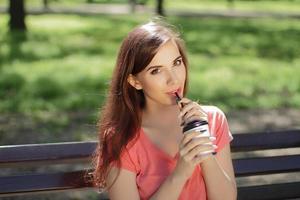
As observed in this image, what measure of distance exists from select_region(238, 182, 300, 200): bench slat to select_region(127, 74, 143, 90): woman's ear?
1.02 metres

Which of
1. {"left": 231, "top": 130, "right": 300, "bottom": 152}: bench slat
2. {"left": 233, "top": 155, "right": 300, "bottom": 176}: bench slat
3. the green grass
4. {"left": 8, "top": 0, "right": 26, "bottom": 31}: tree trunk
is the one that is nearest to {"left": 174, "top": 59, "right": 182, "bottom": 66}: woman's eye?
{"left": 231, "top": 130, "right": 300, "bottom": 152}: bench slat

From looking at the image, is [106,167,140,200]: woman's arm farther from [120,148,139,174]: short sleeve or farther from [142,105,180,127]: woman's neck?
[142,105,180,127]: woman's neck

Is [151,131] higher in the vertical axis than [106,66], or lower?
higher

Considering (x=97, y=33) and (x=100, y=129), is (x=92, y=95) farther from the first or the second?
(x=97, y=33)

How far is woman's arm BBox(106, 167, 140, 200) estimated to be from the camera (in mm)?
2109

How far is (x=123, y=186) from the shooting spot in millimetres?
2115

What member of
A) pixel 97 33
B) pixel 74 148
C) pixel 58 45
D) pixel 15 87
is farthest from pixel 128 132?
pixel 97 33

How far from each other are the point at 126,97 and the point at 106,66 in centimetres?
662

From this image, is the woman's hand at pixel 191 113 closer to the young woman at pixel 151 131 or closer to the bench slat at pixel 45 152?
the young woman at pixel 151 131

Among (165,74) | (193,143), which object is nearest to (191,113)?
(193,143)

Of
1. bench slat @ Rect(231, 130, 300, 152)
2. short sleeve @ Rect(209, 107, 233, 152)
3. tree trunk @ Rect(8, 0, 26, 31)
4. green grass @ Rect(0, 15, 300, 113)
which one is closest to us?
short sleeve @ Rect(209, 107, 233, 152)

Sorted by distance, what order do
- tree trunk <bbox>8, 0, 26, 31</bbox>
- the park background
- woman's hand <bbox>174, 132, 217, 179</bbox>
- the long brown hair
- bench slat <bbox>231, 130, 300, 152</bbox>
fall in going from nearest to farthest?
woman's hand <bbox>174, 132, 217, 179</bbox> < the long brown hair < bench slat <bbox>231, 130, 300, 152</bbox> < the park background < tree trunk <bbox>8, 0, 26, 31</bbox>

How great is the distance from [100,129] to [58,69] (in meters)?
6.50

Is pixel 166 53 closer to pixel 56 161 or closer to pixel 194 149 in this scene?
pixel 194 149
